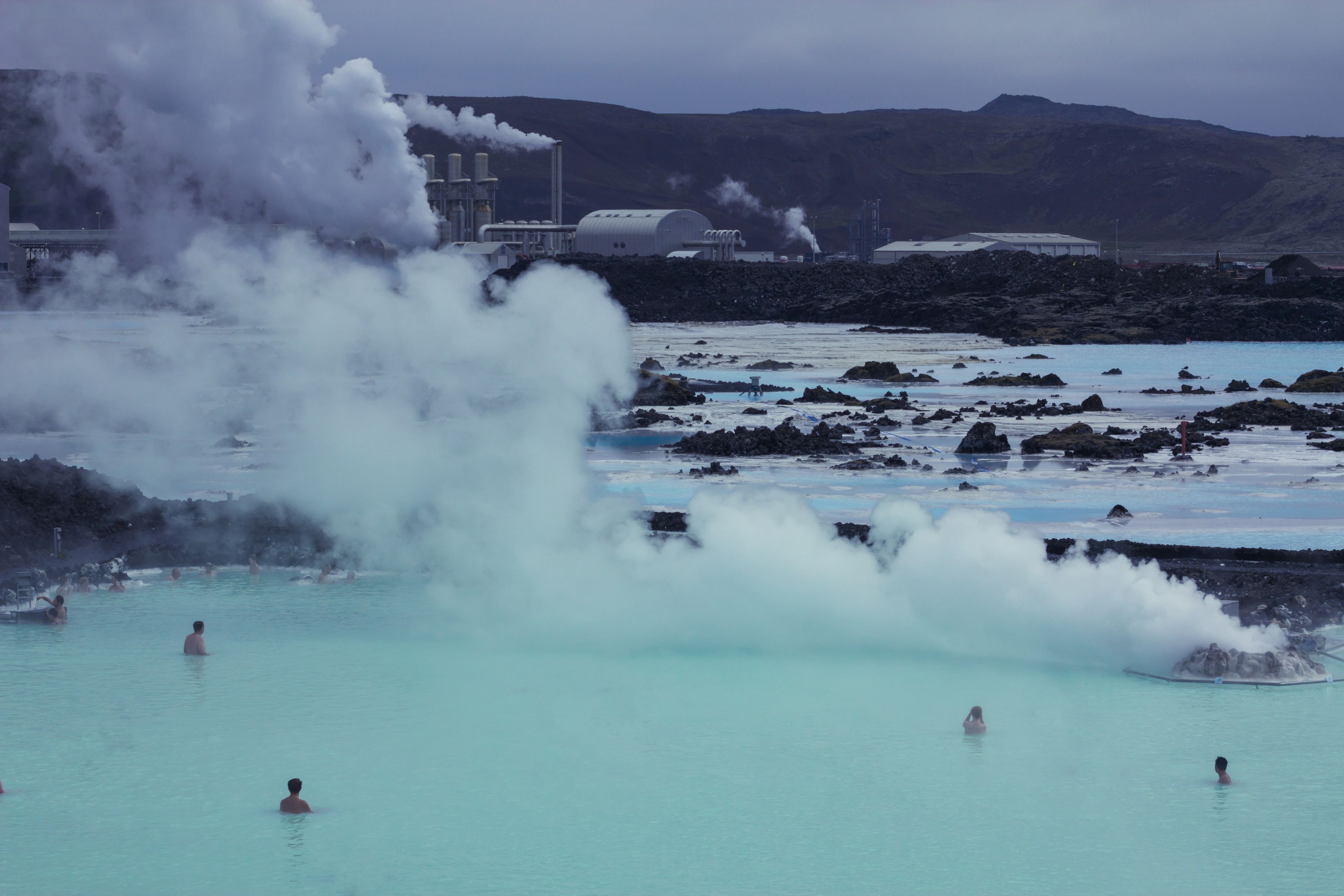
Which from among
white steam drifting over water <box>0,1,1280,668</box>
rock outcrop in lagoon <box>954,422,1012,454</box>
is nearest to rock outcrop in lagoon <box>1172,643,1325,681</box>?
white steam drifting over water <box>0,1,1280,668</box>

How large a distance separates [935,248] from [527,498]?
13402cm

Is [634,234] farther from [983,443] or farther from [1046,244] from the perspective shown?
[983,443]

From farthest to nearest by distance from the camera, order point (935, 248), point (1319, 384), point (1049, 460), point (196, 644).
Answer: point (935, 248) < point (1319, 384) < point (1049, 460) < point (196, 644)

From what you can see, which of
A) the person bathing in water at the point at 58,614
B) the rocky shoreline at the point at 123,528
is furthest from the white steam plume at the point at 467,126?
the person bathing in water at the point at 58,614

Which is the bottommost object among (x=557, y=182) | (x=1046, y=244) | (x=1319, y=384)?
(x=1319, y=384)

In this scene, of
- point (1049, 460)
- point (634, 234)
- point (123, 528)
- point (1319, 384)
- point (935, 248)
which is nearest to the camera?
point (123, 528)

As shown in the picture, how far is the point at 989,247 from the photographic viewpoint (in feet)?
510

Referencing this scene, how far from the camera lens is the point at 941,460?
40.4m

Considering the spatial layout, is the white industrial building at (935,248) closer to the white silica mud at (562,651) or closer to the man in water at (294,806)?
the white silica mud at (562,651)

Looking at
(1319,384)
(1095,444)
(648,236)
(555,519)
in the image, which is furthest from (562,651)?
(648,236)

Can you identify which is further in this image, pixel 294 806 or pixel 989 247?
pixel 989 247

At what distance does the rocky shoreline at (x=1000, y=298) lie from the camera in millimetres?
95812

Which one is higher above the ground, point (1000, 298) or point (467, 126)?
point (467, 126)

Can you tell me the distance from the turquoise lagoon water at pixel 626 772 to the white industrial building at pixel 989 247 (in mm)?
130281
